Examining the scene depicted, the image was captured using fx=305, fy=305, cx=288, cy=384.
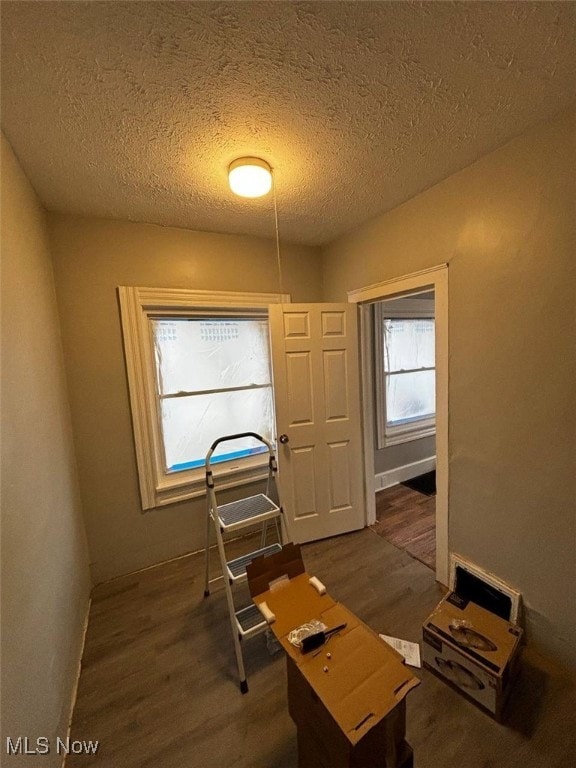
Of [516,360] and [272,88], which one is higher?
[272,88]

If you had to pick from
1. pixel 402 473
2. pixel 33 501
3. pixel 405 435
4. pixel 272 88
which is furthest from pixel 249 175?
pixel 402 473

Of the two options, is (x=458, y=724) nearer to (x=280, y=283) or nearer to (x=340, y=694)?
(x=340, y=694)

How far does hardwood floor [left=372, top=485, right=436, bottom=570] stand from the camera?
2.40m

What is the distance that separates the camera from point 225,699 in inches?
55.0

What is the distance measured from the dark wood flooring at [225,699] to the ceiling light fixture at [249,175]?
7.93 feet

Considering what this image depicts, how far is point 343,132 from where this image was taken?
4.43 ft

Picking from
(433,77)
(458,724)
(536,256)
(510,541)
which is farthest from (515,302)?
(458,724)

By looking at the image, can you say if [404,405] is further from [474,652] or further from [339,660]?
[339,660]

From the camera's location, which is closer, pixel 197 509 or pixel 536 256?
pixel 536 256

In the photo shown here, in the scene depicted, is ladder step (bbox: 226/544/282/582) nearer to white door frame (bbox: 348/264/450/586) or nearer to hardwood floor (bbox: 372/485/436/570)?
white door frame (bbox: 348/264/450/586)

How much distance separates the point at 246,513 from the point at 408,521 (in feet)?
5.64

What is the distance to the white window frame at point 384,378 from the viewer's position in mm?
3330

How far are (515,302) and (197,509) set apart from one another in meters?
2.51

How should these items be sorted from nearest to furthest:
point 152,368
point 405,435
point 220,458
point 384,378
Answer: point 152,368, point 220,458, point 384,378, point 405,435
